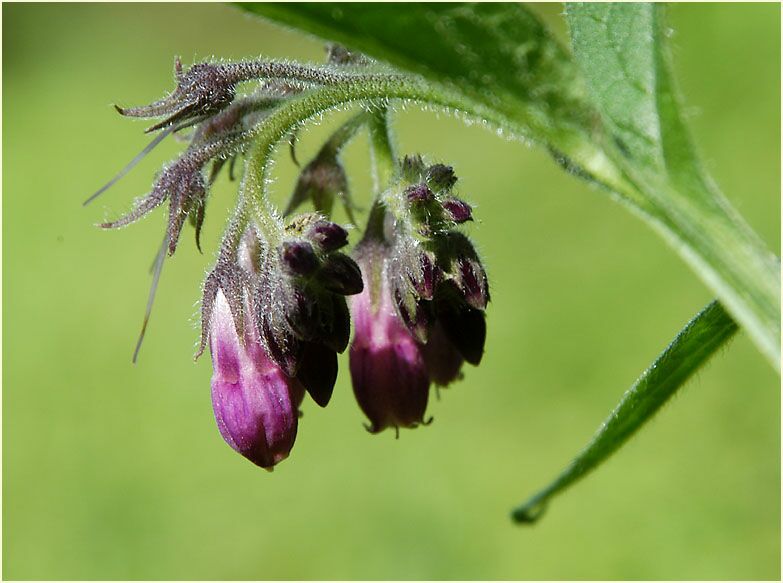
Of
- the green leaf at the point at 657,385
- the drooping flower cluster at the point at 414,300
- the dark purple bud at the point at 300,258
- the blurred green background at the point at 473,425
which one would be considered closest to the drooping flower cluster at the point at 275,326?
the dark purple bud at the point at 300,258

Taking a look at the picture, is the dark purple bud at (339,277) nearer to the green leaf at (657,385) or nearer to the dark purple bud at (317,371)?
the dark purple bud at (317,371)

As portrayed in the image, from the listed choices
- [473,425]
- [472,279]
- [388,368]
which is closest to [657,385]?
[472,279]

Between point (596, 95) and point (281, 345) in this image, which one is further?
point (281, 345)

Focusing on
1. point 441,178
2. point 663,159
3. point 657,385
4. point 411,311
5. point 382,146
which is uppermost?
point 382,146

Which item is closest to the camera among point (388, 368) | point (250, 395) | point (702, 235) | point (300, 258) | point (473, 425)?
point (702, 235)

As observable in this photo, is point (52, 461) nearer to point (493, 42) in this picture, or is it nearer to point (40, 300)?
point (40, 300)

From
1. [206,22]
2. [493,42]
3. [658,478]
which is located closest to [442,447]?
[658,478]

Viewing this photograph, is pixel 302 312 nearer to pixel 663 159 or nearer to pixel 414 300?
pixel 414 300

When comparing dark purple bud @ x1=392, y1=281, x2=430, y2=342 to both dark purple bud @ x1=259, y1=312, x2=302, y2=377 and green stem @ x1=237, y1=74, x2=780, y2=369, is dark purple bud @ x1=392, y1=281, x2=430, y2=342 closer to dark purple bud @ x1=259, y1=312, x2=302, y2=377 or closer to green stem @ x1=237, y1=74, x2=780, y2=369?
dark purple bud @ x1=259, y1=312, x2=302, y2=377
